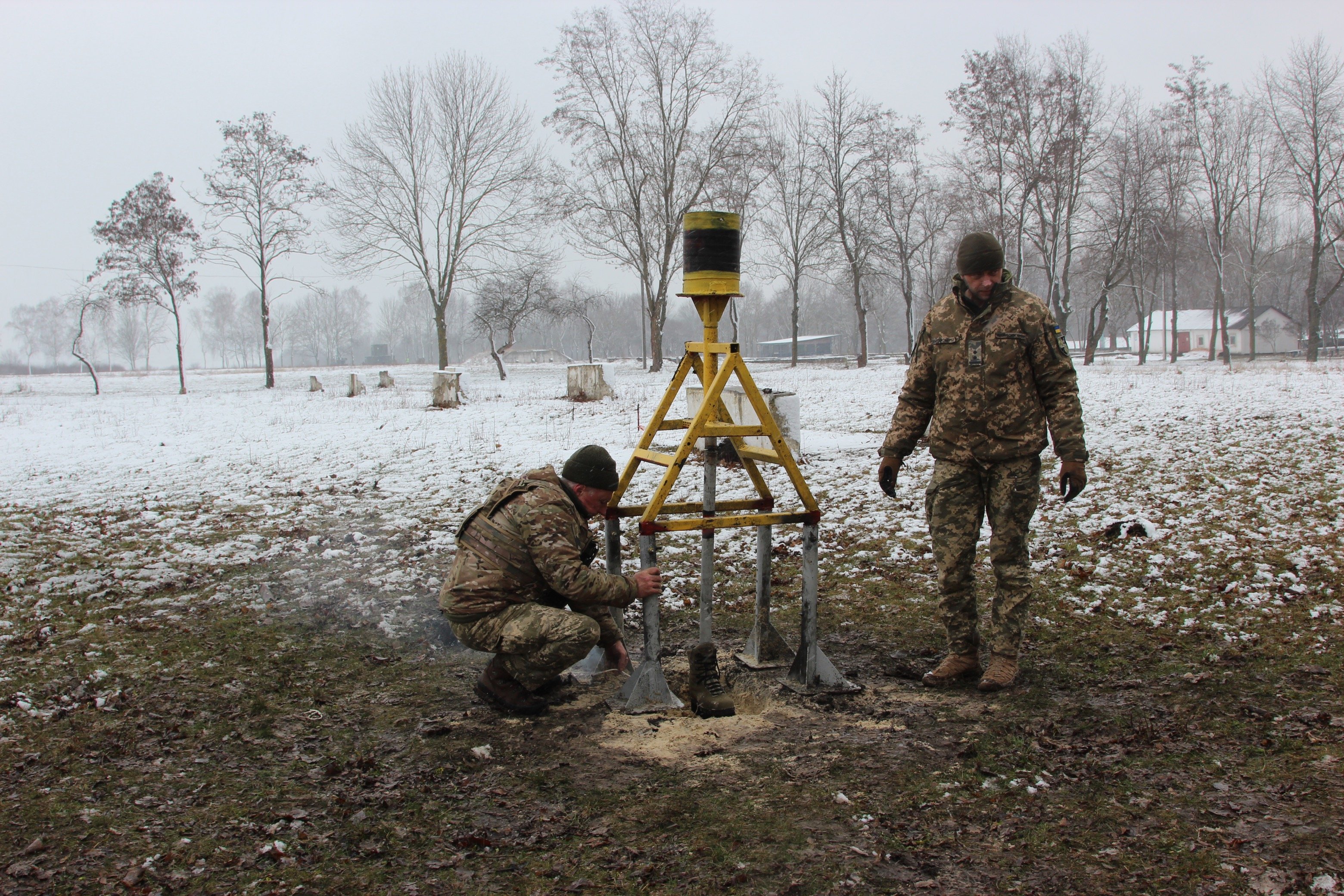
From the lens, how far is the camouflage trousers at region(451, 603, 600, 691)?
11.8 ft

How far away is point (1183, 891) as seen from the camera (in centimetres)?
222

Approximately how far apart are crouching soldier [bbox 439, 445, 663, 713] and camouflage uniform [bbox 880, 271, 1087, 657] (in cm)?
145

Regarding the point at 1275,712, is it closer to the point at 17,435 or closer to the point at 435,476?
the point at 435,476

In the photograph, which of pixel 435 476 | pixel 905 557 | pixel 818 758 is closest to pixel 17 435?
pixel 435 476

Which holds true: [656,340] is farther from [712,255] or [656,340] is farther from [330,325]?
[330,325]

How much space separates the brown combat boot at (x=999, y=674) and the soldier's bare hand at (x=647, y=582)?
1544 mm

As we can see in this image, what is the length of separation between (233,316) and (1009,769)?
135477mm

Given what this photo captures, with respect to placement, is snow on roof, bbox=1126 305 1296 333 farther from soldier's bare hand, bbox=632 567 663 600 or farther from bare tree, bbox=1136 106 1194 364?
soldier's bare hand, bbox=632 567 663 600

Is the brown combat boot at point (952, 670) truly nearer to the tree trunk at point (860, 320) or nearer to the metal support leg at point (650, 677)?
the metal support leg at point (650, 677)

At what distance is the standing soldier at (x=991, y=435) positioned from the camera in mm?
3738

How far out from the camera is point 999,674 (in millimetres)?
3795

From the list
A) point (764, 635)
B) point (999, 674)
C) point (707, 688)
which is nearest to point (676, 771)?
point (707, 688)

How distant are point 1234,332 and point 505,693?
75733 mm

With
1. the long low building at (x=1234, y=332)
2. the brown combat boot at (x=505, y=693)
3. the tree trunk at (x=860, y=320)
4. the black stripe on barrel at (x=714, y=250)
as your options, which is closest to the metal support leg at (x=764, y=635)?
the brown combat boot at (x=505, y=693)
